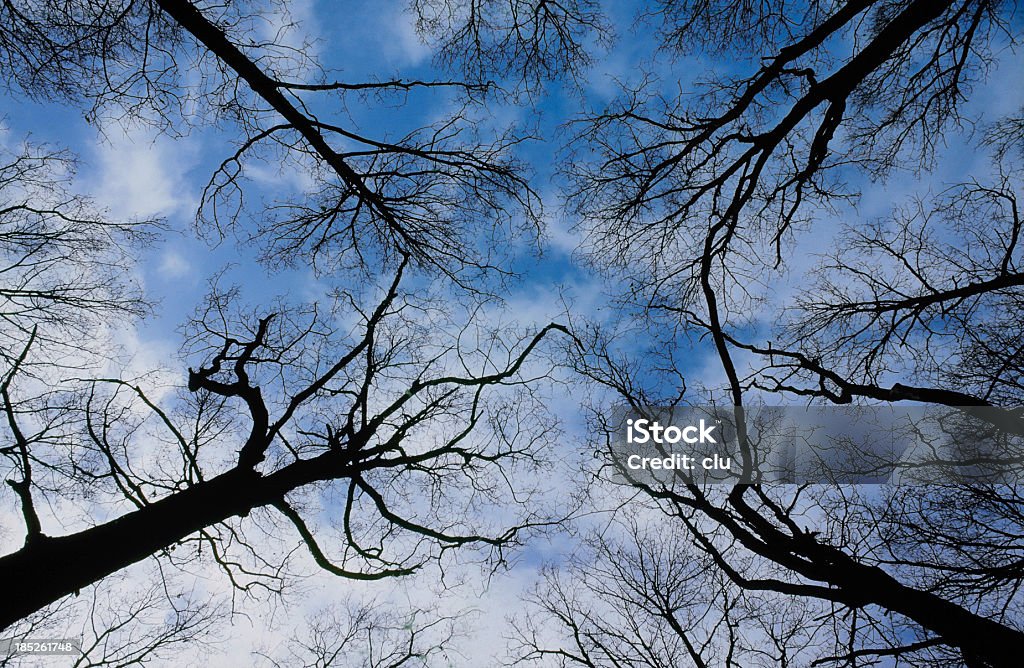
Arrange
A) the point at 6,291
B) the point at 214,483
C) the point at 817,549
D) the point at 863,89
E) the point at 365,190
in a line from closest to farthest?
the point at 817,549, the point at 214,483, the point at 365,190, the point at 863,89, the point at 6,291

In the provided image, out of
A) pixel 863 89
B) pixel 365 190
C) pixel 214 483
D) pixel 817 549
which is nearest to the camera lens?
pixel 817 549

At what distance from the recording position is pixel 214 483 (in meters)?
4.58

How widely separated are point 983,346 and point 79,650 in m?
12.3

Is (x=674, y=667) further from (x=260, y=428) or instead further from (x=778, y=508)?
(x=260, y=428)

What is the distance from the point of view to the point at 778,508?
4719 mm

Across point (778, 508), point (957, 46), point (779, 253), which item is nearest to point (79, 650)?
point (778, 508)

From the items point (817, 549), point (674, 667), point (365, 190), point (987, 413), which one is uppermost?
point (365, 190)

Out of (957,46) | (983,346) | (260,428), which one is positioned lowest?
(260,428)

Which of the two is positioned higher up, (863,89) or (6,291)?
(863,89)

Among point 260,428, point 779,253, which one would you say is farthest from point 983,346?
point 260,428

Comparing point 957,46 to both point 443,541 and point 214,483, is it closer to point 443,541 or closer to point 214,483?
point 443,541

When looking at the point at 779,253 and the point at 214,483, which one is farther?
the point at 779,253

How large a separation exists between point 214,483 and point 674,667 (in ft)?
21.5

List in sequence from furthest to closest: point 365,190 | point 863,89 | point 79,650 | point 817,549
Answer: point 79,650 < point 863,89 < point 365,190 < point 817,549
